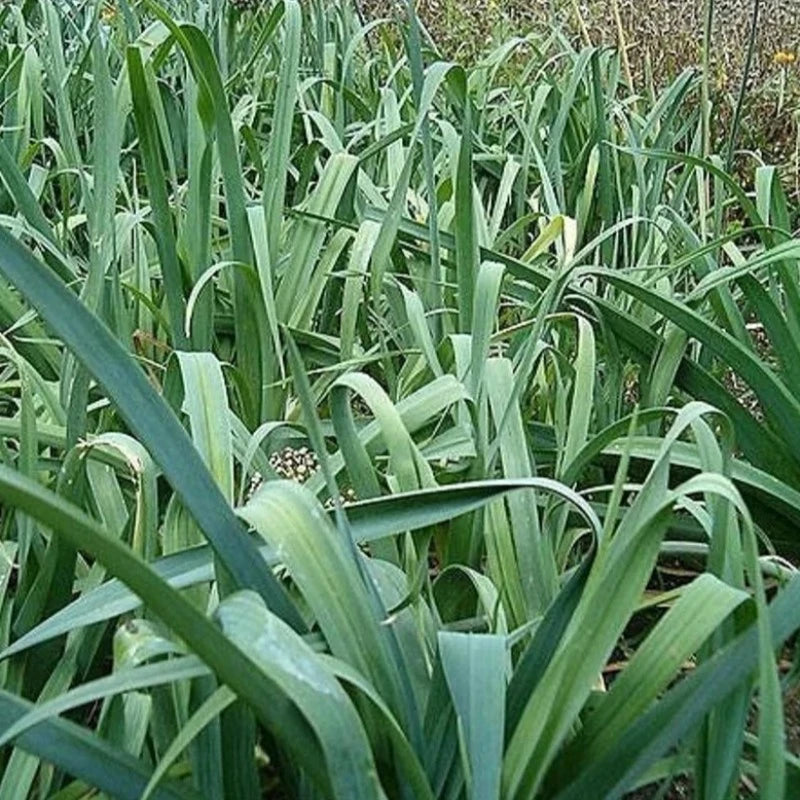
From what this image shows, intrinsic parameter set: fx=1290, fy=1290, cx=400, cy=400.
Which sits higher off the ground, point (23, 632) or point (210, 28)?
point (210, 28)

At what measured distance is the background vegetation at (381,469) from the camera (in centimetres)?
78

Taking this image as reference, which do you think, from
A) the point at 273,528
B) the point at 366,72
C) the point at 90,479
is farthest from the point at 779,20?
the point at 273,528

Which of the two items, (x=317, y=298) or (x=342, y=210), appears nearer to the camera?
(x=317, y=298)

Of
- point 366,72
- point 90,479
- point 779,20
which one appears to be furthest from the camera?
point 779,20

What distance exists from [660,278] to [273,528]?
3.25 ft

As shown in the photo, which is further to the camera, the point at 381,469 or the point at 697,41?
the point at 697,41

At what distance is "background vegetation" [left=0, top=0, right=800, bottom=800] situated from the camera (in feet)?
2.57

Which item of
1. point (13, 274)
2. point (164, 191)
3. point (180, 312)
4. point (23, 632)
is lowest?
point (23, 632)

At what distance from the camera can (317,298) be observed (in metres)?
1.71

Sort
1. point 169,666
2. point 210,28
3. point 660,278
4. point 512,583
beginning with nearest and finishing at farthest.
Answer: point 169,666 → point 512,583 → point 660,278 → point 210,28

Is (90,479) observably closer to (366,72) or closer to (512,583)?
(512,583)

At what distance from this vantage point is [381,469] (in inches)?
53.9

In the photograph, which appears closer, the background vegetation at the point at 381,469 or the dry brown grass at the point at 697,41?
the background vegetation at the point at 381,469

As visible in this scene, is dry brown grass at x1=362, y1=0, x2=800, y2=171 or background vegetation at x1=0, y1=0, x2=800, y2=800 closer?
background vegetation at x1=0, y1=0, x2=800, y2=800
